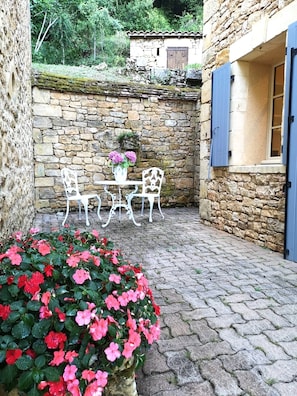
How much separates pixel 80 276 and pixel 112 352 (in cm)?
27

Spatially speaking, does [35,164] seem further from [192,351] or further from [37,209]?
[192,351]

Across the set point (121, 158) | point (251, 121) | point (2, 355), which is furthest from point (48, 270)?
point (121, 158)

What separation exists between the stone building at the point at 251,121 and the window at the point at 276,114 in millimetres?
12

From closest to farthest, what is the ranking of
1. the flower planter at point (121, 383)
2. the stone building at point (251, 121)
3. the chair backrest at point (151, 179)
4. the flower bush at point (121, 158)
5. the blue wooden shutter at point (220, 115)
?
the flower planter at point (121, 383) < the stone building at point (251, 121) < the blue wooden shutter at point (220, 115) < the flower bush at point (121, 158) < the chair backrest at point (151, 179)

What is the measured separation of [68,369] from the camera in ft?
2.81

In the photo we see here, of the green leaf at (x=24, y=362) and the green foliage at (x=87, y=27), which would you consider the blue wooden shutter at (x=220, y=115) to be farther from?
Result: the green foliage at (x=87, y=27)

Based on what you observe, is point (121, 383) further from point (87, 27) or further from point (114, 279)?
point (87, 27)

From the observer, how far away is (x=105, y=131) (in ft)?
20.8

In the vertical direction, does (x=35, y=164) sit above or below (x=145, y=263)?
above

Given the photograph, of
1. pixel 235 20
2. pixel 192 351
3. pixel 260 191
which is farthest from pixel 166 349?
pixel 235 20

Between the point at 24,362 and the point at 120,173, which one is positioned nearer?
the point at 24,362

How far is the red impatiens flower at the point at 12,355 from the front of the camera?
83cm

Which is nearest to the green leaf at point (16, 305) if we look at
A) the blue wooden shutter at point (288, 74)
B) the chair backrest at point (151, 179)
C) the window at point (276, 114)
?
the blue wooden shutter at point (288, 74)

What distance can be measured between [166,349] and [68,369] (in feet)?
2.57
